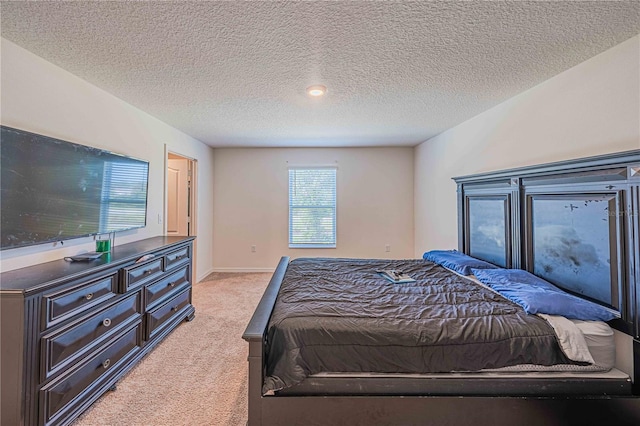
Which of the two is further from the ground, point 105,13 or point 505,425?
point 105,13

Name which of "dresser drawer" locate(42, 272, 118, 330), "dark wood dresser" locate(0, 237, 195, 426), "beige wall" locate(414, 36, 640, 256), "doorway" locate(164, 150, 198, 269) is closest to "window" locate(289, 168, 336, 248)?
"doorway" locate(164, 150, 198, 269)

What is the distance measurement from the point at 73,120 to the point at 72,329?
167 centimetres

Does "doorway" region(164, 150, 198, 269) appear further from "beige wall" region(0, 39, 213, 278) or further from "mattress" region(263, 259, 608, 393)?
"mattress" region(263, 259, 608, 393)

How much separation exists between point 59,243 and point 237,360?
1.65 metres

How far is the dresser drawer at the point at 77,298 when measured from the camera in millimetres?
1563

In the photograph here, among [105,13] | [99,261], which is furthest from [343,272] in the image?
[105,13]

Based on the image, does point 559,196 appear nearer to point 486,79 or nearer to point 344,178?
point 486,79

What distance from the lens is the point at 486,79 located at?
2.39 meters

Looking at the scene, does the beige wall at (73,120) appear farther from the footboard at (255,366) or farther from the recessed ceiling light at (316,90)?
the recessed ceiling light at (316,90)

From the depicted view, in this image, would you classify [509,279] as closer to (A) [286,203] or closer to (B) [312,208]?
(B) [312,208]

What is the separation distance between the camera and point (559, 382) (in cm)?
156

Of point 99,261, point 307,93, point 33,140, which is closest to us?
point 33,140

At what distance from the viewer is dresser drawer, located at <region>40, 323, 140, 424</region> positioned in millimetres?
1558

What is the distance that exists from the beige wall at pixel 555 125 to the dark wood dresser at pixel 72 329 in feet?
11.4
